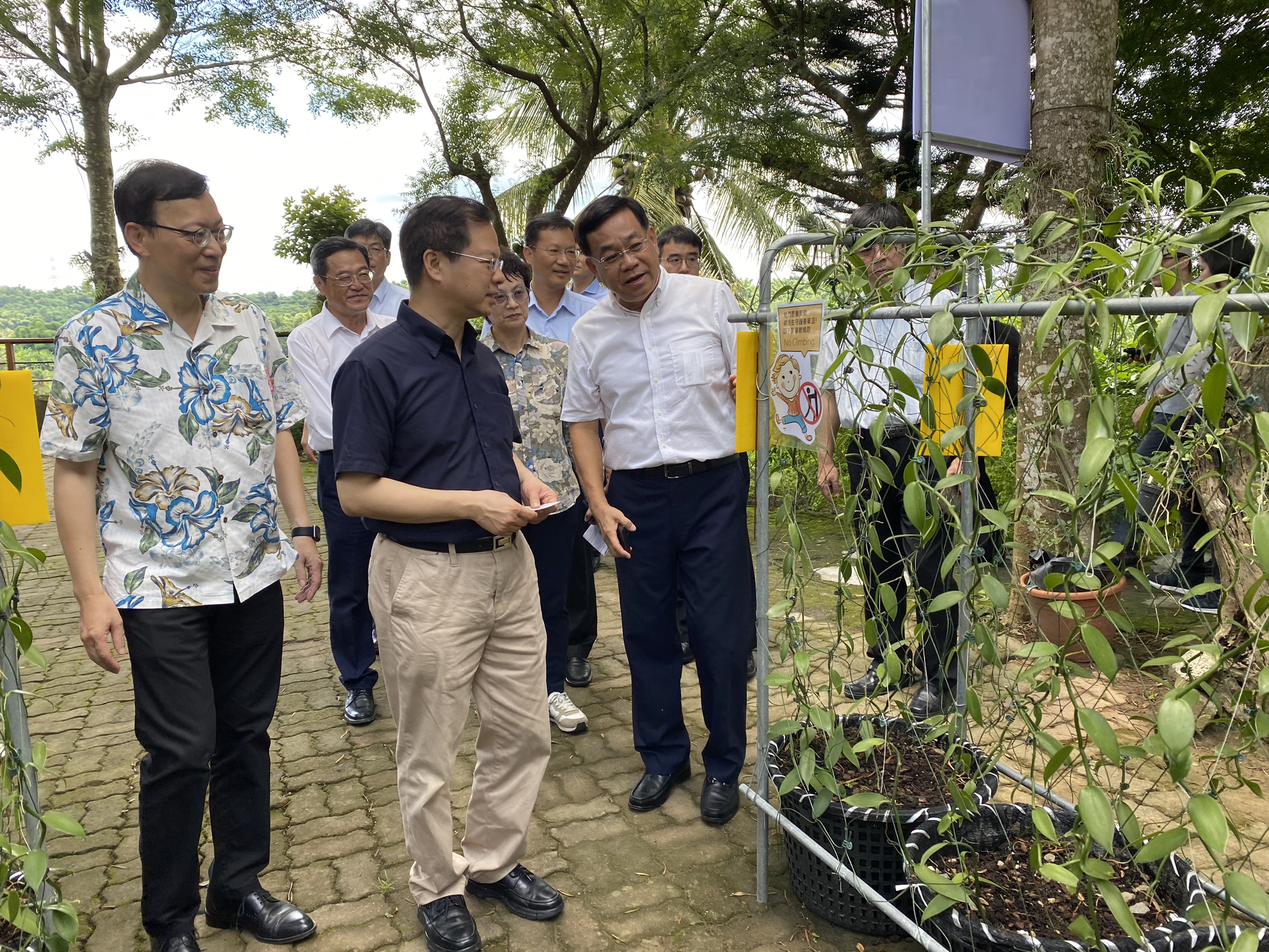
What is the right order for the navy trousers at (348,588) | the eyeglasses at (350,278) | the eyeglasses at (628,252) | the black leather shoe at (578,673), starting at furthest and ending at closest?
1. the black leather shoe at (578,673)
2. the eyeglasses at (350,278)
3. the navy trousers at (348,588)
4. the eyeglasses at (628,252)

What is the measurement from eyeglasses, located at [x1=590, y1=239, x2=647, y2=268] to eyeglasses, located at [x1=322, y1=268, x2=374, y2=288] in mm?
1512

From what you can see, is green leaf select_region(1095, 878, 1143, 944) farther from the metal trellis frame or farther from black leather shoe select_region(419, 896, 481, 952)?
black leather shoe select_region(419, 896, 481, 952)

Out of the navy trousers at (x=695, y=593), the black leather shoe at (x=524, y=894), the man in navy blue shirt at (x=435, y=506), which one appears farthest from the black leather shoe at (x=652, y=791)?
the man in navy blue shirt at (x=435, y=506)

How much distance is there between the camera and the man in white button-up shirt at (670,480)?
9.72ft

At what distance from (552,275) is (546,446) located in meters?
1.06

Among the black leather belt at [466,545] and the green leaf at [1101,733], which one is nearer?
the green leaf at [1101,733]

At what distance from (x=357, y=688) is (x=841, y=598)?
2.54 meters

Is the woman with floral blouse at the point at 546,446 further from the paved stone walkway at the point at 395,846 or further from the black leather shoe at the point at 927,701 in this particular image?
the black leather shoe at the point at 927,701

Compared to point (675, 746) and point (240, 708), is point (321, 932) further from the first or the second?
point (675, 746)

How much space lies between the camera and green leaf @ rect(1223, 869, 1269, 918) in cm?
118

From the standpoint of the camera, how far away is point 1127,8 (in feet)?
22.2

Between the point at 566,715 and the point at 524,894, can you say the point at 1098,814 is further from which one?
the point at 566,715

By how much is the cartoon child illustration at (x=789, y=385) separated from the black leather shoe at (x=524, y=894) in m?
1.48

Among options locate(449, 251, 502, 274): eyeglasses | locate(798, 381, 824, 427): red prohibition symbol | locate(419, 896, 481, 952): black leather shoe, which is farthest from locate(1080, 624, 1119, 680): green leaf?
locate(419, 896, 481, 952): black leather shoe
